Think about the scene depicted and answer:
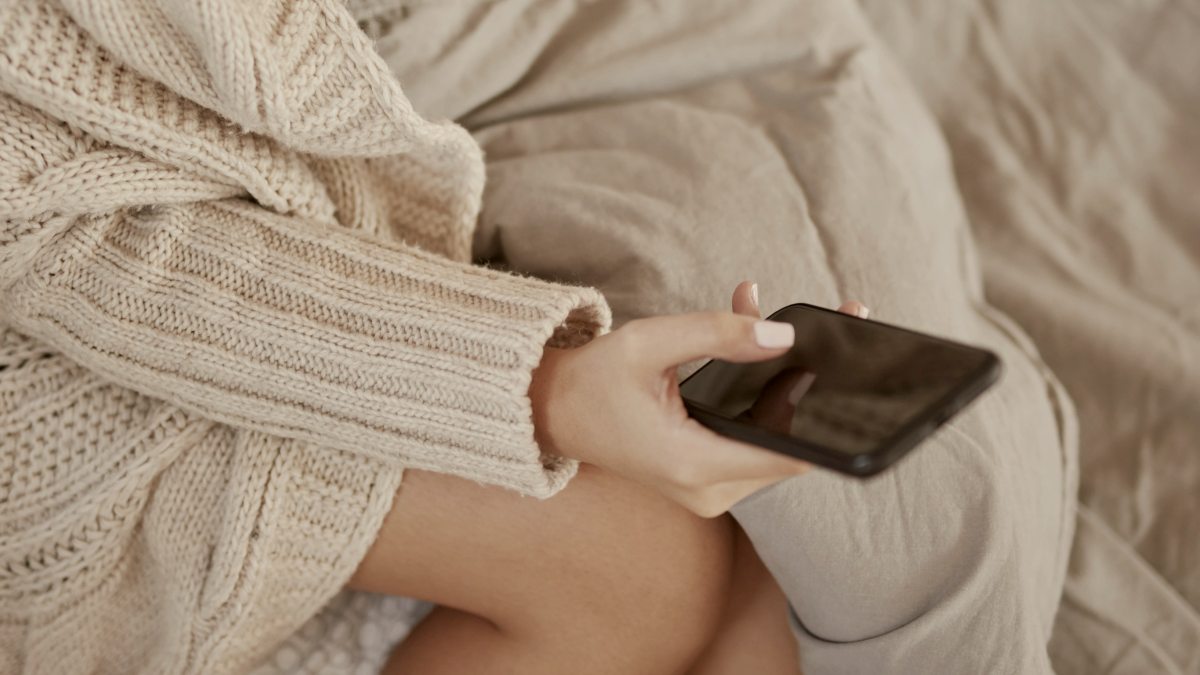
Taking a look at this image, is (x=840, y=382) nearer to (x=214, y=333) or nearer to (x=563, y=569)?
(x=563, y=569)

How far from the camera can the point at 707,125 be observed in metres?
0.76

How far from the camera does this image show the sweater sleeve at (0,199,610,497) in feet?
1.80

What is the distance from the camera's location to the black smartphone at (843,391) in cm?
42

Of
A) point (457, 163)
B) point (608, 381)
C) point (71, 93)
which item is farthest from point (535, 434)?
point (71, 93)

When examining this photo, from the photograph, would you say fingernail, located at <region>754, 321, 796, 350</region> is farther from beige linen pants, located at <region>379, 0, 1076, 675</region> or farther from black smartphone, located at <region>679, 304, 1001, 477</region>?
beige linen pants, located at <region>379, 0, 1076, 675</region>

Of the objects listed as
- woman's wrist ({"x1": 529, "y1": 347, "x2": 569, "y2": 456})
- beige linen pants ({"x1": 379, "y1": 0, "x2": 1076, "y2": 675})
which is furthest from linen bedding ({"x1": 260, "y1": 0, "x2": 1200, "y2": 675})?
woman's wrist ({"x1": 529, "y1": 347, "x2": 569, "y2": 456})

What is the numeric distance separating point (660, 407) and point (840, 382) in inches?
3.7

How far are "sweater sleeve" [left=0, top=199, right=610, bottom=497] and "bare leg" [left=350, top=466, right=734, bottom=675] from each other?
6cm

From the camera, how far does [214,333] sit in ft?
1.84

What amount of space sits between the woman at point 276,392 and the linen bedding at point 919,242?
0.11 meters

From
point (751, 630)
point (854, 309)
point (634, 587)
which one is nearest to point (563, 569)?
point (634, 587)

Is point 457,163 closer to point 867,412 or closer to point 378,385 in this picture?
point 378,385

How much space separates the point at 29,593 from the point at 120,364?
160 millimetres


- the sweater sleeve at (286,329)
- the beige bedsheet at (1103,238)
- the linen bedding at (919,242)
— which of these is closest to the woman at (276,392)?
the sweater sleeve at (286,329)
